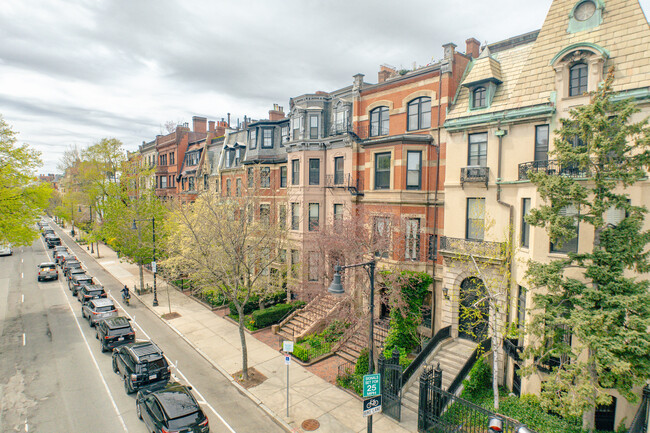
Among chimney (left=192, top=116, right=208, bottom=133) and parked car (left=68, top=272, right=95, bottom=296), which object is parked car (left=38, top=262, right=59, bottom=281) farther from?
chimney (left=192, top=116, right=208, bottom=133)

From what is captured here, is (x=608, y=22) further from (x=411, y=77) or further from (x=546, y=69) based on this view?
(x=411, y=77)

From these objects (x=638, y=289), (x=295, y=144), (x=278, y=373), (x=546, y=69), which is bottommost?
(x=278, y=373)

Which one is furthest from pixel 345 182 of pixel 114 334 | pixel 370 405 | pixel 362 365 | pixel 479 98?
pixel 114 334

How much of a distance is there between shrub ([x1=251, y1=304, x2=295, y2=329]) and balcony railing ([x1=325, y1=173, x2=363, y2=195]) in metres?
9.25

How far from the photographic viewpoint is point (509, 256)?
14.7m

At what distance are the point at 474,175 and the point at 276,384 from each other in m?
14.3

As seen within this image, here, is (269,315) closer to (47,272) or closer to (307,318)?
(307,318)

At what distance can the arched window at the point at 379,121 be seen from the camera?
77.3 feet

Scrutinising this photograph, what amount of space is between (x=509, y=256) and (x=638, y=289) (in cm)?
465

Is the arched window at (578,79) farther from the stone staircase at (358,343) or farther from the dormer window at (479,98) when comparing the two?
the stone staircase at (358,343)

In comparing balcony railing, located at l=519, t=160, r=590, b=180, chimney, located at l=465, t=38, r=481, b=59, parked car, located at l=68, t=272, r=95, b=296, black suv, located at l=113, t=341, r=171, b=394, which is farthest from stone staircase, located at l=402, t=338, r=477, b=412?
parked car, located at l=68, t=272, r=95, b=296

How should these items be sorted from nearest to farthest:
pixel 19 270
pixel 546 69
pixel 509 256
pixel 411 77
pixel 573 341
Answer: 1. pixel 573 341
2. pixel 509 256
3. pixel 546 69
4. pixel 411 77
5. pixel 19 270

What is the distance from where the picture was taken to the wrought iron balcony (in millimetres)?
17891

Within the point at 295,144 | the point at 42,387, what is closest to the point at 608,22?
the point at 295,144
